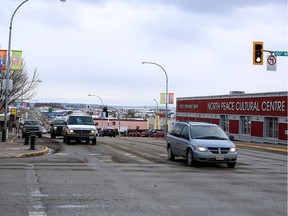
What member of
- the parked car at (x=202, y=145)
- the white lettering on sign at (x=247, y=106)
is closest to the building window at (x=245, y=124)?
the white lettering on sign at (x=247, y=106)

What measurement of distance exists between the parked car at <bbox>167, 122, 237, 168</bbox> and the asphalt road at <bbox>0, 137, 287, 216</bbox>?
1.60ft

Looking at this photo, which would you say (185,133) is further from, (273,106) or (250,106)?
(250,106)

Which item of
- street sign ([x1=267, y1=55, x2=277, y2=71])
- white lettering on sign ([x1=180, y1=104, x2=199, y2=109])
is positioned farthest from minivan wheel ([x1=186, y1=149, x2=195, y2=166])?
white lettering on sign ([x1=180, y1=104, x2=199, y2=109])

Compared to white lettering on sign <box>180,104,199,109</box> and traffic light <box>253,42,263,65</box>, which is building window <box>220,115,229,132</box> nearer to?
white lettering on sign <box>180,104,199,109</box>

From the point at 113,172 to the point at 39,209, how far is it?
213 inches

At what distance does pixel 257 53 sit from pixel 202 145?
11989 millimetres

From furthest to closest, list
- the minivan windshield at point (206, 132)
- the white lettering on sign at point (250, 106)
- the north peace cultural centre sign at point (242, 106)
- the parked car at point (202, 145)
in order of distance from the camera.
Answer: the north peace cultural centre sign at point (242, 106) < the white lettering on sign at point (250, 106) < the minivan windshield at point (206, 132) < the parked car at point (202, 145)

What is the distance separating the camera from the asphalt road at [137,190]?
298 inches

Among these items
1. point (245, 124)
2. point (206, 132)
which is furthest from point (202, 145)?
point (245, 124)

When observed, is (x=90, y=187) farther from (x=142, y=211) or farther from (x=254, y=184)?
(x=254, y=184)

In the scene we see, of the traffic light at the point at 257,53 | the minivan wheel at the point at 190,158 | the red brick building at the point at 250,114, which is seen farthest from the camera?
the red brick building at the point at 250,114

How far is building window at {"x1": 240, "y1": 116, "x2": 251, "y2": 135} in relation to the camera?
143 ft

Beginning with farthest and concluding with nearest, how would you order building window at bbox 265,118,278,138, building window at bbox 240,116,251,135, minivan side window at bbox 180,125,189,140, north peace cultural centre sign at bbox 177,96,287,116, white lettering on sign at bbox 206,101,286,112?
building window at bbox 240,116,251,135 → building window at bbox 265,118,278,138 → north peace cultural centre sign at bbox 177,96,287,116 → white lettering on sign at bbox 206,101,286,112 → minivan side window at bbox 180,125,189,140

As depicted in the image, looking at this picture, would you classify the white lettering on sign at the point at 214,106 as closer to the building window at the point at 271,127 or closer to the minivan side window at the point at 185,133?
the building window at the point at 271,127
